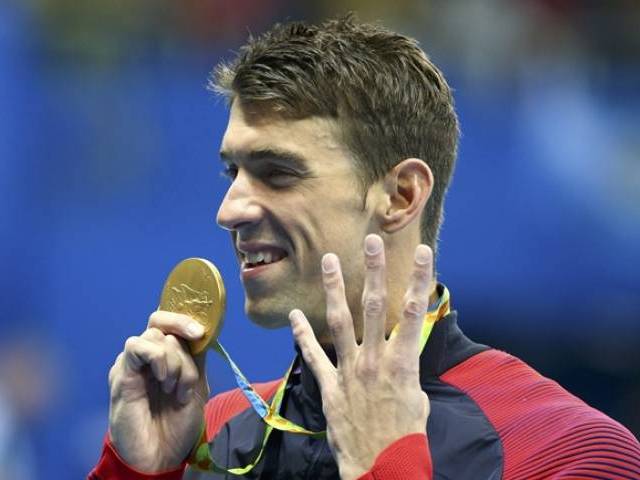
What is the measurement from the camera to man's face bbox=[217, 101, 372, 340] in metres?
2.57

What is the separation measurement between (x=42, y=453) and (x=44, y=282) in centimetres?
91

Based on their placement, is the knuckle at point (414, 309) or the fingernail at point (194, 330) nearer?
the knuckle at point (414, 309)

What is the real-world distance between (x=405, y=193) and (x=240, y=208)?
395 mm

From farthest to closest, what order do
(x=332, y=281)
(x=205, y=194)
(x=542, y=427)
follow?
(x=205, y=194) < (x=542, y=427) < (x=332, y=281)

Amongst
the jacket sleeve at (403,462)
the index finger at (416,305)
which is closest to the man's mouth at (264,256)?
the index finger at (416,305)

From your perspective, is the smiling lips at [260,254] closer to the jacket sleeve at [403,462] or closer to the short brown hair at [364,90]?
the short brown hair at [364,90]

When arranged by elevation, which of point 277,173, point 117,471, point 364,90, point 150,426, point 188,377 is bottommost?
point 117,471

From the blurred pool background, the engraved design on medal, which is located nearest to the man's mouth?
the engraved design on medal

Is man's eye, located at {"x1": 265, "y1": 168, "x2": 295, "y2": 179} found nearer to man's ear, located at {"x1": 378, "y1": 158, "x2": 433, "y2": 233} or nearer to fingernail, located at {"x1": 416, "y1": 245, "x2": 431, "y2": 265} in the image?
man's ear, located at {"x1": 378, "y1": 158, "x2": 433, "y2": 233}

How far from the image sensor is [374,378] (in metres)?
2.09

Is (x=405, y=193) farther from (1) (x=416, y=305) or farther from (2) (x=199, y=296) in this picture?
(1) (x=416, y=305)

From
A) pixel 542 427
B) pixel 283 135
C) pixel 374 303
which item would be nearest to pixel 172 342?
pixel 283 135

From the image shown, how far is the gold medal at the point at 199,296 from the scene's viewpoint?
100 inches

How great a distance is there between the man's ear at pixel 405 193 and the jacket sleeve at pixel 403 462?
70 cm
